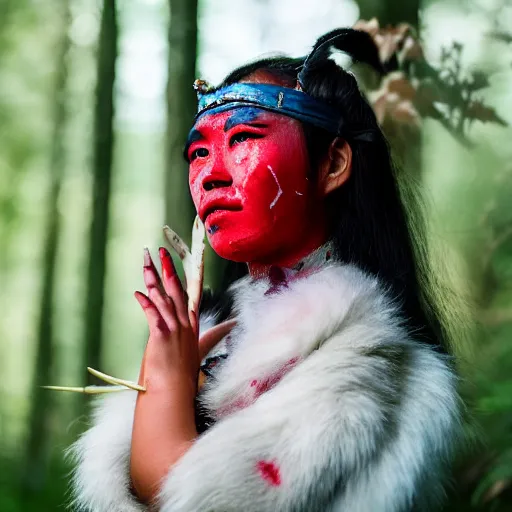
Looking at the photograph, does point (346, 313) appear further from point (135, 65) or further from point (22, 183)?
point (22, 183)

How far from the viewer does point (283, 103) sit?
39.0 inches

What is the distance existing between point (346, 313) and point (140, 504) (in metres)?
0.38

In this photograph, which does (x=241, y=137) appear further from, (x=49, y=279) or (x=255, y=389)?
(x=49, y=279)

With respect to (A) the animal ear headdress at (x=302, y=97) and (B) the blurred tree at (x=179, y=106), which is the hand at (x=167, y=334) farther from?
(B) the blurred tree at (x=179, y=106)

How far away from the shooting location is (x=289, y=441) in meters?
0.77

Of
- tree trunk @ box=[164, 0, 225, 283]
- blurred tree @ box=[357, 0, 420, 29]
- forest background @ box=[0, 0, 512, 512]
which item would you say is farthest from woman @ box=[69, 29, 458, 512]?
blurred tree @ box=[357, 0, 420, 29]

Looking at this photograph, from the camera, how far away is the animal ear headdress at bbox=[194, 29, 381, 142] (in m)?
0.99

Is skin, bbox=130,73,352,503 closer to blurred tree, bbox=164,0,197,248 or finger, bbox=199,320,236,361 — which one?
finger, bbox=199,320,236,361

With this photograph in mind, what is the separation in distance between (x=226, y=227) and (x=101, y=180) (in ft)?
3.09

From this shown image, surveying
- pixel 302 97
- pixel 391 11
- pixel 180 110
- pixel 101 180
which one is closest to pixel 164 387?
pixel 302 97

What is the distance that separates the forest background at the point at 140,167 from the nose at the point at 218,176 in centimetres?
51

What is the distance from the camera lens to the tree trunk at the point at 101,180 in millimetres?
1812

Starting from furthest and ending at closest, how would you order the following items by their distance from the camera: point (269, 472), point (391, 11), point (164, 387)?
point (391, 11)
point (164, 387)
point (269, 472)

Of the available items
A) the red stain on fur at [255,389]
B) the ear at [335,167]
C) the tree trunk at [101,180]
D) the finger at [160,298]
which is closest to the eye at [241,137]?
the ear at [335,167]
